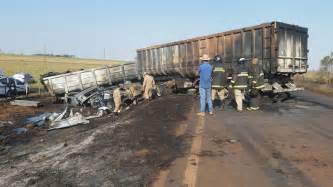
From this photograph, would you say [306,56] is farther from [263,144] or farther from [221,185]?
[221,185]

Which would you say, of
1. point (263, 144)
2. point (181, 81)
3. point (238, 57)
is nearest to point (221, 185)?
point (263, 144)

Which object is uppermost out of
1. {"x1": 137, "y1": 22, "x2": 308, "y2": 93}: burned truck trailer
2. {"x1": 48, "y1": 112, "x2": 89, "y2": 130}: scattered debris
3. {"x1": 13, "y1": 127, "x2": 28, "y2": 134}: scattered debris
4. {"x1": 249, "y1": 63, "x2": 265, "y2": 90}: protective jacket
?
{"x1": 137, "y1": 22, "x2": 308, "y2": 93}: burned truck trailer

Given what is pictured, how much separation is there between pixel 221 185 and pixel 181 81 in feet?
53.0

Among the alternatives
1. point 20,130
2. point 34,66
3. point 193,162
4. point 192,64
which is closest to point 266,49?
point 192,64

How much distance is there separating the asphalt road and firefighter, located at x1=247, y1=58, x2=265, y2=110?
2.38 metres

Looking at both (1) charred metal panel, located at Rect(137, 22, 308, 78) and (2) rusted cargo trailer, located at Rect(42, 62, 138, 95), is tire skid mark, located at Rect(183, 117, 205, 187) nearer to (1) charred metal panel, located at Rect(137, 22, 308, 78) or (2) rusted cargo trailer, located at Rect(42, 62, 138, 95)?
(1) charred metal panel, located at Rect(137, 22, 308, 78)

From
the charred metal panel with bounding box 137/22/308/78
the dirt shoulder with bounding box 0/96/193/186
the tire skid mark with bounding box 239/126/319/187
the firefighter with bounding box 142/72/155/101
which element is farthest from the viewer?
the firefighter with bounding box 142/72/155/101

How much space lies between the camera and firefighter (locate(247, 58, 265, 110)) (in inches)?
589

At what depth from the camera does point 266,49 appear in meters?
16.9

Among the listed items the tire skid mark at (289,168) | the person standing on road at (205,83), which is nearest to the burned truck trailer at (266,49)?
the person standing on road at (205,83)

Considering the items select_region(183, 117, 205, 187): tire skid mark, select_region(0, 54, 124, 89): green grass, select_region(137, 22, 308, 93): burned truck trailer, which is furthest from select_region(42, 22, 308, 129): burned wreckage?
select_region(0, 54, 124, 89): green grass

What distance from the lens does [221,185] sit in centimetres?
602

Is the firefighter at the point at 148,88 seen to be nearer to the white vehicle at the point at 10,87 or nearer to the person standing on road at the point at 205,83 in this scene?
the person standing on road at the point at 205,83

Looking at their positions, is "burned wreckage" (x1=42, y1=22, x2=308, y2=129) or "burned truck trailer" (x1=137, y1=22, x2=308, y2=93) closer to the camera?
"burned truck trailer" (x1=137, y1=22, x2=308, y2=93)
